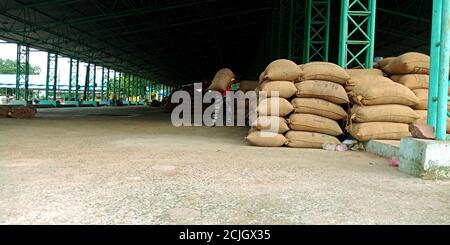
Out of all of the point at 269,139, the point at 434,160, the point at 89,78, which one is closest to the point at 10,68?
the point at 89,78

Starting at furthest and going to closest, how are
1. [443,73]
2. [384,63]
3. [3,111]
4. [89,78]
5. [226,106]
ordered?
[89,78], [3,111], [226,106], [384,63], [443,73]

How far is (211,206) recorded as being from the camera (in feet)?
8.18

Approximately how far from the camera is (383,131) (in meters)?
5.69

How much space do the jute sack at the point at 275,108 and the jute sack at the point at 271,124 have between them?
0.30ft

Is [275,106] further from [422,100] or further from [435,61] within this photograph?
[435,61]

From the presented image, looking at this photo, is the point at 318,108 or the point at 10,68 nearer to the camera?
the point at 318,108

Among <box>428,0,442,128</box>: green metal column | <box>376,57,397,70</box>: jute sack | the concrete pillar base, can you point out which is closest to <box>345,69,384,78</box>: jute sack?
<box>376,57,397,70</box>: jute sack

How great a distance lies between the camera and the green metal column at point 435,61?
151 inches

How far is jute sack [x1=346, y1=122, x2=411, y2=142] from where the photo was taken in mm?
5691

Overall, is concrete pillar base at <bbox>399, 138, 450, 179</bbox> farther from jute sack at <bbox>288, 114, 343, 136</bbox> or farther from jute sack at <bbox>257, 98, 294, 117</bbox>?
jute sack at <bbox>257, 98, 294, 117</bbox>

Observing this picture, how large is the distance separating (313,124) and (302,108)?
336 millimetres

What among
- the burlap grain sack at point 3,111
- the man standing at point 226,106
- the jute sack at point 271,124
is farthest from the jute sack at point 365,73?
the burlap grain sack at point 3,111

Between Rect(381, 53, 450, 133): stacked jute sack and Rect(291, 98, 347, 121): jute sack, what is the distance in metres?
1.21
